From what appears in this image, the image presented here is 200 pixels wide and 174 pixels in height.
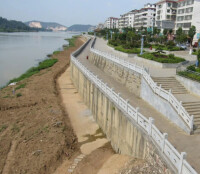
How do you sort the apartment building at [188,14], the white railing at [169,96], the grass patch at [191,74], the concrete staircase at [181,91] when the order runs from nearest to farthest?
the white railing at [169,96]
the concrete staircase at [181,91]
the grass patch at [191,74]
the apartment building at [188,14]

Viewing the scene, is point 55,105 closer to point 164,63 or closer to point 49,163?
point 49,163

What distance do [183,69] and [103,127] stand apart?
7728 millimetres

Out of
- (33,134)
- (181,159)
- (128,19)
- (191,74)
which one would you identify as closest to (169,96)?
(191,74)

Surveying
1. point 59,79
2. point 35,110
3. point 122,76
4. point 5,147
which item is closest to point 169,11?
point 59,79

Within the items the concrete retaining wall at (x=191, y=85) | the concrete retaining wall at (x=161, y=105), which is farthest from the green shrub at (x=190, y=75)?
the concrete retaining wall at (x=161, y=105)

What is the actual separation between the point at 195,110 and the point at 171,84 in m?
3.98

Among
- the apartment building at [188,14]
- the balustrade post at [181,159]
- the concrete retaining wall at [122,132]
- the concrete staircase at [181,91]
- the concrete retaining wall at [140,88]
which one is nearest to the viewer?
the balustrade post at [181,159]

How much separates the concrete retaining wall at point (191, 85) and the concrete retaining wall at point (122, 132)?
18.4 ft

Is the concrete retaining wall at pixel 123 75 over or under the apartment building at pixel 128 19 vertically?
under

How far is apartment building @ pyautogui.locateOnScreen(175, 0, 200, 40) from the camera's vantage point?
51.2m

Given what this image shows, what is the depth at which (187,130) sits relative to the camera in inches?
392

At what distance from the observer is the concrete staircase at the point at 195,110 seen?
10.2 meters

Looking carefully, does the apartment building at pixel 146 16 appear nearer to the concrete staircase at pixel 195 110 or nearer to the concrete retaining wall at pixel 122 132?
the concrete retaining wall at pixel 122 132

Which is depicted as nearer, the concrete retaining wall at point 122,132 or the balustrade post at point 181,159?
the balustrade post at point 181,159
